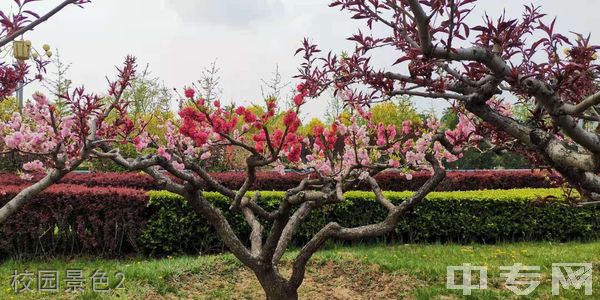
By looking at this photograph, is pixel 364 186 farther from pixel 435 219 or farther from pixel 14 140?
pixel 14 140

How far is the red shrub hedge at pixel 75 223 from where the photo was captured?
19.8 feet

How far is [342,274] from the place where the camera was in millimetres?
5051

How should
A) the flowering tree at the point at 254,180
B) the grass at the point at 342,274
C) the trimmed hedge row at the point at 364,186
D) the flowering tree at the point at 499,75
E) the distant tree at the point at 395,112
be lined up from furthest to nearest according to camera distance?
the distant tree at the point at 395,112
the trimmed hedge row at the point at 364,186
the grass at the point at 342,274
the flowering tree at the point at 254,180
the flowering tree at the point at 499,75

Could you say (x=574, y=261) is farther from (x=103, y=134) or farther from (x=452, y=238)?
(x=103, y=134)

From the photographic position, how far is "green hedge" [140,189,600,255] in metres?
6.30

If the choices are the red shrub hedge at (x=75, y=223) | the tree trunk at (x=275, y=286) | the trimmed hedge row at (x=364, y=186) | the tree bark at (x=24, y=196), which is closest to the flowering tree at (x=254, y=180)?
the tree trunk at (x=275, y=286)

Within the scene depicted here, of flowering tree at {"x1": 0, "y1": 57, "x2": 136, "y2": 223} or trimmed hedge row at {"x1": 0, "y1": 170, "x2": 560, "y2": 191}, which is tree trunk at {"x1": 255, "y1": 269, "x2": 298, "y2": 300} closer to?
flowering tree at {"x1": 0, "y1": 57, "x2": 136, "y2": 223}

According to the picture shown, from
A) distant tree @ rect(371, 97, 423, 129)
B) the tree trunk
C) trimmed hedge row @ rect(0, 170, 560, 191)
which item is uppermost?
distant tree @ rect(371, 97, 423, 129)

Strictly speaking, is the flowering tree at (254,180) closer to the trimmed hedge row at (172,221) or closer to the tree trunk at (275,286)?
the tree trunk at (275,286)

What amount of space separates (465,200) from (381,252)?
1772mm

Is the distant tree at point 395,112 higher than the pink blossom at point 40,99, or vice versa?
the distant tree at point 395,112

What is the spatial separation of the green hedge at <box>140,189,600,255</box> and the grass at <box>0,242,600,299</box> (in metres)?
0.65

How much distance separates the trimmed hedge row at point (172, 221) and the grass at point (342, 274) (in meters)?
0.28

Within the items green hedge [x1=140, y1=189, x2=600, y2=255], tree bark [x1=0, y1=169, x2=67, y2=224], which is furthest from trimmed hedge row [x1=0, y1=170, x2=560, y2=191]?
tree bark [x1=0, y1=169, x2=67, y2=224]
